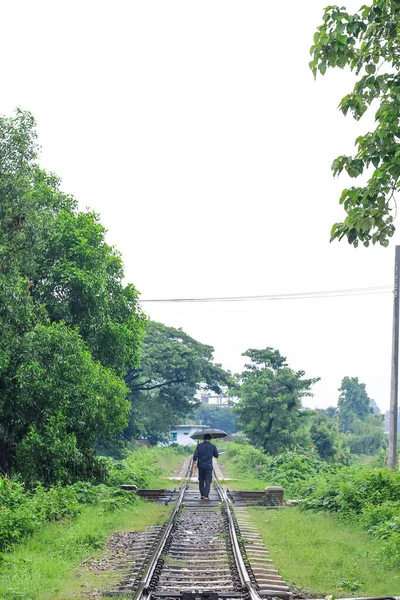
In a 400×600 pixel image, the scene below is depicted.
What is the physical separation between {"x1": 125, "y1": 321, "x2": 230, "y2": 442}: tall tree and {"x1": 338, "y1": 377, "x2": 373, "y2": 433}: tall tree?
181ft

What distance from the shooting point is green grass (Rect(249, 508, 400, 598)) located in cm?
759

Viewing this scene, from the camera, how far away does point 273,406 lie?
37.6 meters

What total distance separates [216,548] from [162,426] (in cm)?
3630

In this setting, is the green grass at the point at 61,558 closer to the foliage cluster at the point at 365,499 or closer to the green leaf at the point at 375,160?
the foliage cluster at the point at 365,499

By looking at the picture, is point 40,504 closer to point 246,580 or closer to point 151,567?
point 151,567

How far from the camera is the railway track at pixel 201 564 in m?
7.04

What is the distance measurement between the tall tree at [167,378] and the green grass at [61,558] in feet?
99.4

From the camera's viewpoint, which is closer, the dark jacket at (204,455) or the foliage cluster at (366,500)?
the foliage cluster at (366,500)

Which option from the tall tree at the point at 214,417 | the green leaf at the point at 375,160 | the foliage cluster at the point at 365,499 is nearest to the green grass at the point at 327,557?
the foliage cluster at the point at 365,499

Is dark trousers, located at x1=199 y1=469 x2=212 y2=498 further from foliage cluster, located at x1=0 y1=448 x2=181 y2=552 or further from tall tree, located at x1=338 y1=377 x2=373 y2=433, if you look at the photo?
tall tree, located at x1=338 y1=377 x2=373 y2=433

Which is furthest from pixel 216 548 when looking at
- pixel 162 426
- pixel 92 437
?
pixel 162 426

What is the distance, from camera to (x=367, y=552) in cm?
909

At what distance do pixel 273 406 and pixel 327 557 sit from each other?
28.7 metres

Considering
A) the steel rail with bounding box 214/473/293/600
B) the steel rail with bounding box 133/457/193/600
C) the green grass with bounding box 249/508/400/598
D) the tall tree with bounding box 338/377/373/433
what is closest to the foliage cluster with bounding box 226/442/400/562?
the green grass with bounding box 249/508/400/598
